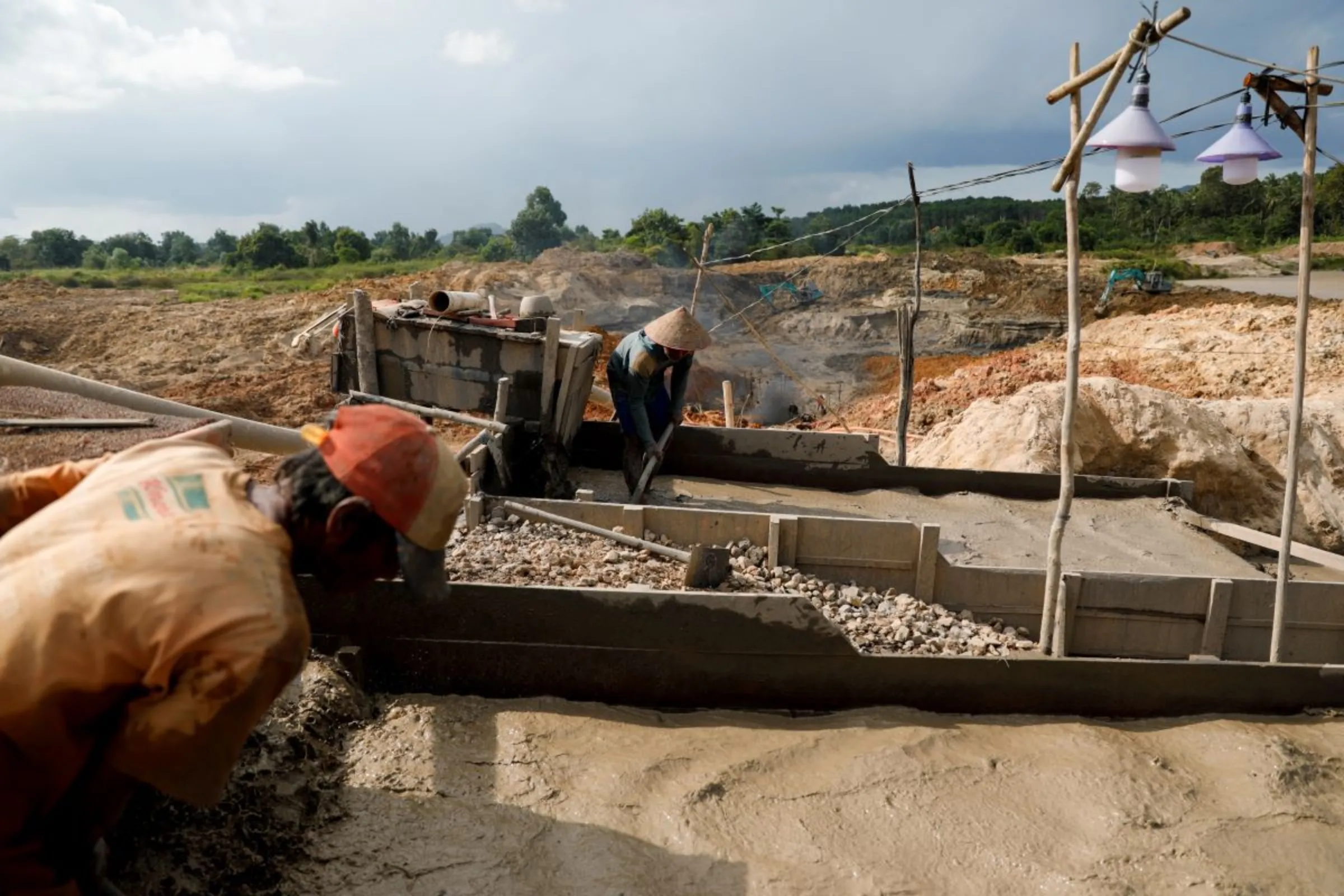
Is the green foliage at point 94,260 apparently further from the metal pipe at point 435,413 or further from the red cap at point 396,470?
the red cap at point 396,470

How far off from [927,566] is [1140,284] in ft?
65.5

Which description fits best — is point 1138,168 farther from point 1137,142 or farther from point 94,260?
point 94,260

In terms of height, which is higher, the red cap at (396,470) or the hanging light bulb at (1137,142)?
the hanging light bulb at (1137,142)

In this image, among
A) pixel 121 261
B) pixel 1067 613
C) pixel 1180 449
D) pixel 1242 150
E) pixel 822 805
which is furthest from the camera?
pixel 121 261

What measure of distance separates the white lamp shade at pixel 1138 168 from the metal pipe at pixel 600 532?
2.56 metres

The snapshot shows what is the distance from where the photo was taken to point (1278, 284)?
27984 mm

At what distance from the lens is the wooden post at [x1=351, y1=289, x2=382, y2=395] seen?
6.56m

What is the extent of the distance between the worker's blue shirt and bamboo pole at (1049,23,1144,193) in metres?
3.03

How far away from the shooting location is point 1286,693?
12.5 ft

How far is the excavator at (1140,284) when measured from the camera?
21078 millimetres

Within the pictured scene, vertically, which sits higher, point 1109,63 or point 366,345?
point 1109,63

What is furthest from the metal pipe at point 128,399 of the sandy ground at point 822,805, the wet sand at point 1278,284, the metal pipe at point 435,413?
the wet sand at point 1278,284

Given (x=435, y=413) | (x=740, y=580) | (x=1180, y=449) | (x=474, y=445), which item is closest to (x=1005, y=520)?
(x=1180, y=449)

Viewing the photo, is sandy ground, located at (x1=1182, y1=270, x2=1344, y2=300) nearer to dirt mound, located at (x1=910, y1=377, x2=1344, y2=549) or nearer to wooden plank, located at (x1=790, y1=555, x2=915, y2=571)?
dirt mound, located at (x1=910, y1=377, x2=1344, y2=549)
